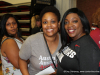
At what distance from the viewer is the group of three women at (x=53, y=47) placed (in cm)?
80

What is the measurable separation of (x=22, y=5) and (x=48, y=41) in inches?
116

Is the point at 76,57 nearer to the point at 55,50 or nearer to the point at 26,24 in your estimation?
the point at 55,50

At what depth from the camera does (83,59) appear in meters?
0.72

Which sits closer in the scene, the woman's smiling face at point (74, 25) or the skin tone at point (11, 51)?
the woman's smiling face at point (74, 25)

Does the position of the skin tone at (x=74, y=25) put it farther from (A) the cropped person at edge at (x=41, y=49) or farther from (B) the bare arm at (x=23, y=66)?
(B) the bare arm at (x=23, y=66)

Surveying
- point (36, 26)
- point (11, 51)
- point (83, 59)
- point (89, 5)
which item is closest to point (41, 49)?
point (11, 51)

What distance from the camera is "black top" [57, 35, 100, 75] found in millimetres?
692

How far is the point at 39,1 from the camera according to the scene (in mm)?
3047

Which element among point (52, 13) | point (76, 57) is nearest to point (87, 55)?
point (76, 57)

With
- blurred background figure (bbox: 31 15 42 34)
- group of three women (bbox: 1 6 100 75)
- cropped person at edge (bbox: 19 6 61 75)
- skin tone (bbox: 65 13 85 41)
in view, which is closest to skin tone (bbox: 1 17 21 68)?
group of three women (bbox: 1 6 100 75)

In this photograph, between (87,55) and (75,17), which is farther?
(75,17)

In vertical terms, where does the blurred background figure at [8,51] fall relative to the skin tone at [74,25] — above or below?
below

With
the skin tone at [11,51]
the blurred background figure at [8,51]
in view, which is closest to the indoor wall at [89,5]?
the blurred background figure at [8,51]

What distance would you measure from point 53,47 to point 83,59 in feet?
1.80
